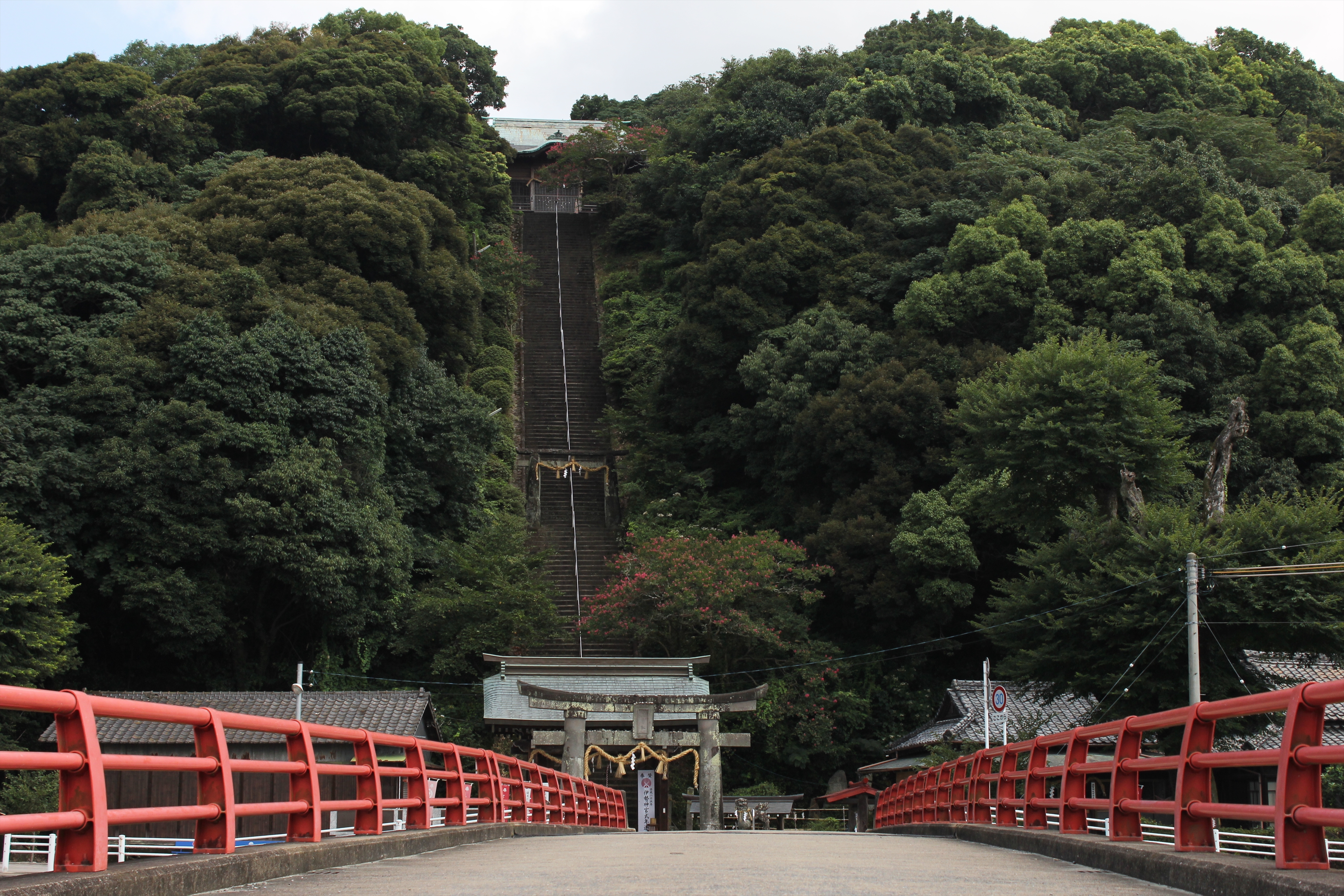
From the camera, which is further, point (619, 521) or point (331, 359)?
point (619, 521)

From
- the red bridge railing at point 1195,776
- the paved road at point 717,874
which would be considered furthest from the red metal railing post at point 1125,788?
the paved road at point 717,874

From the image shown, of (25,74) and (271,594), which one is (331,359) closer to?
(271,594)

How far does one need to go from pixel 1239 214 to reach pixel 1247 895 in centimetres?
3185

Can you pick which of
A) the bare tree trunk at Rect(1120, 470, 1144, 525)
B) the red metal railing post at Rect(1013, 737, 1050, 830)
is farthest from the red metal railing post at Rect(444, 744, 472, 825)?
the bare tree trunk at Rect(1120, 470, 1144, 525)

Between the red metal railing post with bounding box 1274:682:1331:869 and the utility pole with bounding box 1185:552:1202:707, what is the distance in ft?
45.2

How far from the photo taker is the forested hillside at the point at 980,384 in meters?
20.8

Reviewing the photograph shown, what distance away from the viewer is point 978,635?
29.7 m

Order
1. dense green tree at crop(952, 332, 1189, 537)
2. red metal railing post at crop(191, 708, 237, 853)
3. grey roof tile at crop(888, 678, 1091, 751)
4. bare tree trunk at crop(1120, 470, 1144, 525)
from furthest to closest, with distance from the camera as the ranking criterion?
1. grey roof tile at crop(888, 678, 1091, 751)
2. dense green tree at crop(952, 332, 1189, 537)
3. bare tree trunk at crop(1120, 470, 1144, 525)
4. red metal railing post at crop(191, 708, 237, 853)

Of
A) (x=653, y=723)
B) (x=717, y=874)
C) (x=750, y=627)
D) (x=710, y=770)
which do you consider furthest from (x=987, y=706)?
(x=717, y=874)

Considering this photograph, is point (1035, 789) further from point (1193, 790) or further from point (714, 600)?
point (714, 600)

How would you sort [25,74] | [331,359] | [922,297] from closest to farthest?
[331,359], [922,297], [25,74]

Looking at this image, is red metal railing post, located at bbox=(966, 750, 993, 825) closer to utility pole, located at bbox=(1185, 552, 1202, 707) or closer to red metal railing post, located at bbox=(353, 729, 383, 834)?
red metal railing post, located at bbox=(353, 729, 383, 834)

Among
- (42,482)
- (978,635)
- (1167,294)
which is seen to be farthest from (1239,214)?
(42,482)

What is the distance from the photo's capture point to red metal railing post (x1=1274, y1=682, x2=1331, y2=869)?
461cm
